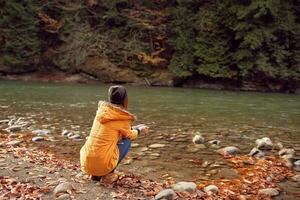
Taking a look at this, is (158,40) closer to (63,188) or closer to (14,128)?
(14,128)

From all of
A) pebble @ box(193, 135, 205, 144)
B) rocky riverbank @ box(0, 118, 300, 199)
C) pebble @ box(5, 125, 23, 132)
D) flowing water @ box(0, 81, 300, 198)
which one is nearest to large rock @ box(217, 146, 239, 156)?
rocky riverbank @ box(0, 118, 300, 199)

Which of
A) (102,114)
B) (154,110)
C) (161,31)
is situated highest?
(161,31)

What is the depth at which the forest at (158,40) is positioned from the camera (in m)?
21.5

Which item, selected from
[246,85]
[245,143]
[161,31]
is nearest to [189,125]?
[245,143]

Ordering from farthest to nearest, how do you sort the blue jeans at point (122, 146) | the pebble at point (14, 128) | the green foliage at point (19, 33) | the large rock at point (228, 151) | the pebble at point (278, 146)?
the green foliage at point (19, 33)
the pebble at point (14, 128)
the pebble at point (278, 146)
the large rock at point (228, 151)
the blue jeans at point (122, 146)

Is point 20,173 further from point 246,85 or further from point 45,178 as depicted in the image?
point 246,85

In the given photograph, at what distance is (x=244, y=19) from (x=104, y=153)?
1903cm

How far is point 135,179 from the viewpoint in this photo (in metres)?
4.88

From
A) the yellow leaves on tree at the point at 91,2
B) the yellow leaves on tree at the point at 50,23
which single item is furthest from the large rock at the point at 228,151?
the yellow leaves on tree at the point at 50,23

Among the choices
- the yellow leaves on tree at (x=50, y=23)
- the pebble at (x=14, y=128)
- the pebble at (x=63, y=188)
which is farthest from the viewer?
the yellow leaves on tree at (x=50, y=23)

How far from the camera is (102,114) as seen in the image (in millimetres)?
4375

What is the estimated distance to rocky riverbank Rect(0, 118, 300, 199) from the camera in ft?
13.9

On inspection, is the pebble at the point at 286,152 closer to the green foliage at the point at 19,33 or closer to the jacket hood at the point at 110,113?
the jacket hood at the point at 110,113

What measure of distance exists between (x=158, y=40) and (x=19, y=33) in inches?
350
